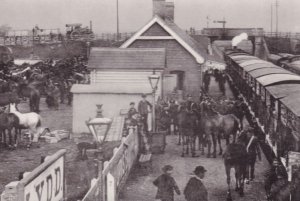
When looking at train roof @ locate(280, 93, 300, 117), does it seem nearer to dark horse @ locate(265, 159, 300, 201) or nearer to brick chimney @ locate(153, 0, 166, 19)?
dark horse @ locate(265, 159, 300, 201)

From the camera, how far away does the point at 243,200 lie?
12359mm

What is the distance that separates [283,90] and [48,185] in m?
12.1

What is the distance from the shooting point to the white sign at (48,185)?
12.7 feet

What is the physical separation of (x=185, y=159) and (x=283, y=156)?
4.06m

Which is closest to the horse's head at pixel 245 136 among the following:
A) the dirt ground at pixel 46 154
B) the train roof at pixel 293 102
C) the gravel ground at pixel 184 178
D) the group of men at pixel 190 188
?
the train roof at pixel 293 102

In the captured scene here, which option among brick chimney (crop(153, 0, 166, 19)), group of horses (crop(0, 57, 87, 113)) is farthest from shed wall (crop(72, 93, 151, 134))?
brick chimney (crop(153, 0, 166, 19))

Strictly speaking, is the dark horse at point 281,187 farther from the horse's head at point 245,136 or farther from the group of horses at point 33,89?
the group of horses at point 33,89

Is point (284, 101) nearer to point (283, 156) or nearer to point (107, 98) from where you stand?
point (283, 156)

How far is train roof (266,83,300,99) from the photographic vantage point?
47.1ft

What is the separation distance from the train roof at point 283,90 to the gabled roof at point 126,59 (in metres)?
9.84

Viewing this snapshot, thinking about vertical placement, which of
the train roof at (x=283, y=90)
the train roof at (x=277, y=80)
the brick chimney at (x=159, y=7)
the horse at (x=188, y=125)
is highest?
the brick chimney at (x=159, y=7)

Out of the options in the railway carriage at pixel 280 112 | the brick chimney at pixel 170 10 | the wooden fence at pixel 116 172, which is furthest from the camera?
the brick chimney at pixel 170 10

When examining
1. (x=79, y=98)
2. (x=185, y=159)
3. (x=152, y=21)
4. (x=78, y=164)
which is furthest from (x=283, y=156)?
(x=152, y=21)

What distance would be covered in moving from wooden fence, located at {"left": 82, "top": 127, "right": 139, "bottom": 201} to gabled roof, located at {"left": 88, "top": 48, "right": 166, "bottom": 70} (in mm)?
9355
